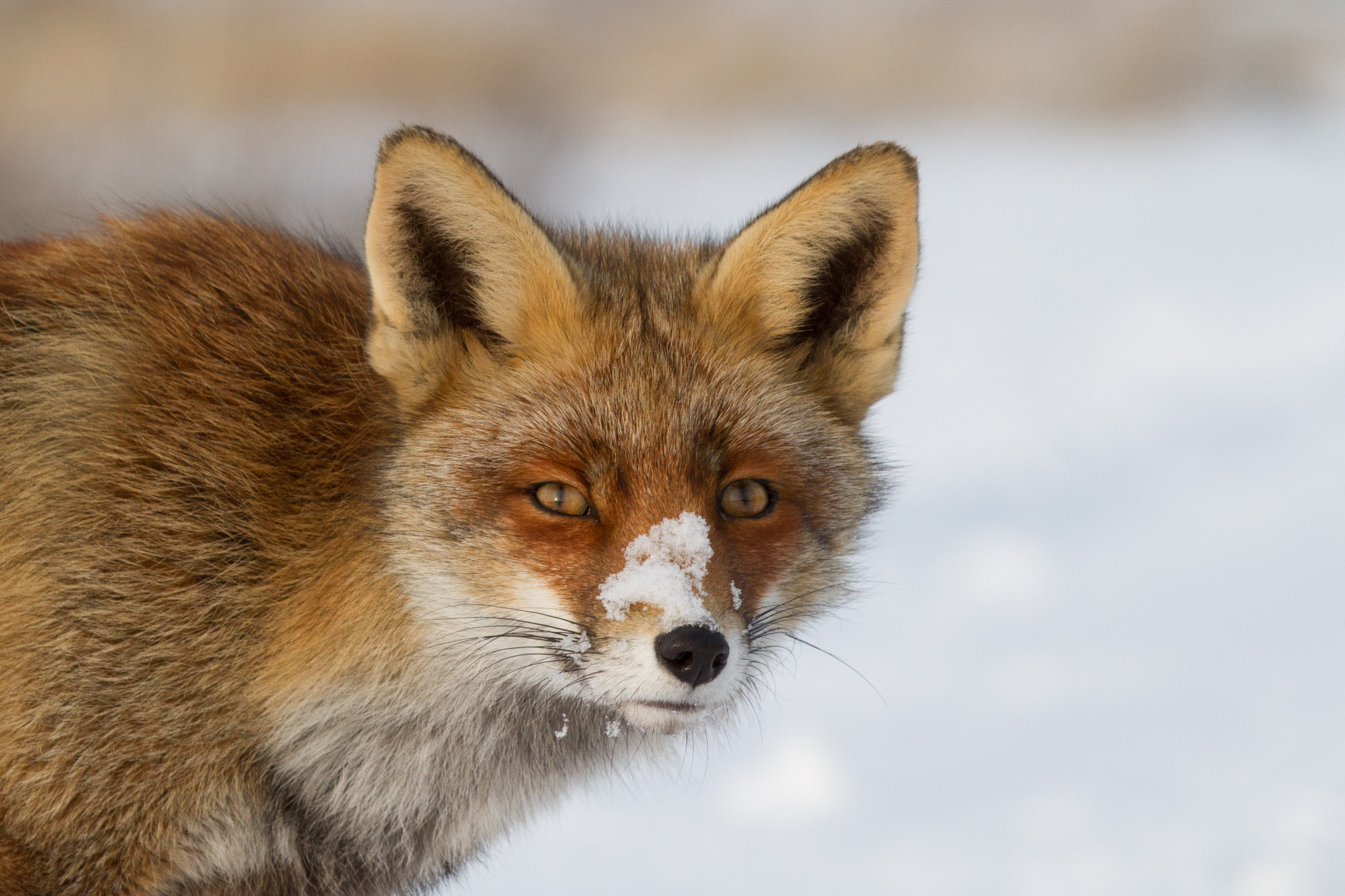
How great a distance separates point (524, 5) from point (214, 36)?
245cm

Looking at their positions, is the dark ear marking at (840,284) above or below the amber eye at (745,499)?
above

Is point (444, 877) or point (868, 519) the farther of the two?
point (444, 877)

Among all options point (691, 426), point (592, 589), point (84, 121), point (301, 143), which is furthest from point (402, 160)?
point (84, 121)

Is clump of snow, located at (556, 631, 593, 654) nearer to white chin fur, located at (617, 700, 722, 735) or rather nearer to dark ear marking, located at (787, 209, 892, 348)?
white chin fur, located at (617, 700, 722, 735)

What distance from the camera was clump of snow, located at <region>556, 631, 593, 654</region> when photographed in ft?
7.17

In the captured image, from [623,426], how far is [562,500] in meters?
0.20

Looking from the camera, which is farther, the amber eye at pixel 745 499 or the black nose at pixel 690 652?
the amber eye at pixel 745 499

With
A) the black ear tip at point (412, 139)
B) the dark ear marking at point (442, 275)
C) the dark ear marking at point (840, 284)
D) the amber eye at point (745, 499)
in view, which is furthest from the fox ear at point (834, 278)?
the black ear tip at point (412, 139)

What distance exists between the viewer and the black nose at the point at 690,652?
2.05 m

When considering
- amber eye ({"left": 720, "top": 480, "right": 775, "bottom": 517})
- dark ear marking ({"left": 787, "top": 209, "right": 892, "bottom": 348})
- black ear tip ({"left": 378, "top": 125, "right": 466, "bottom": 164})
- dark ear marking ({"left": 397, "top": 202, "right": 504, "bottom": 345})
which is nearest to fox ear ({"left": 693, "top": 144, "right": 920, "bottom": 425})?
dark ear marking ({"left": 787, "top": 209, "right": 892, "bottom": 348})

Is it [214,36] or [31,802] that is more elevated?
[214,36]

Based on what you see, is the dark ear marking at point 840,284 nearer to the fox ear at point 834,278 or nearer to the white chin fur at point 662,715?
the fox ear at point 834,278

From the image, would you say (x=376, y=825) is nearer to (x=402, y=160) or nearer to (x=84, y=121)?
(x=402, y=160)

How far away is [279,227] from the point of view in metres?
3.27
